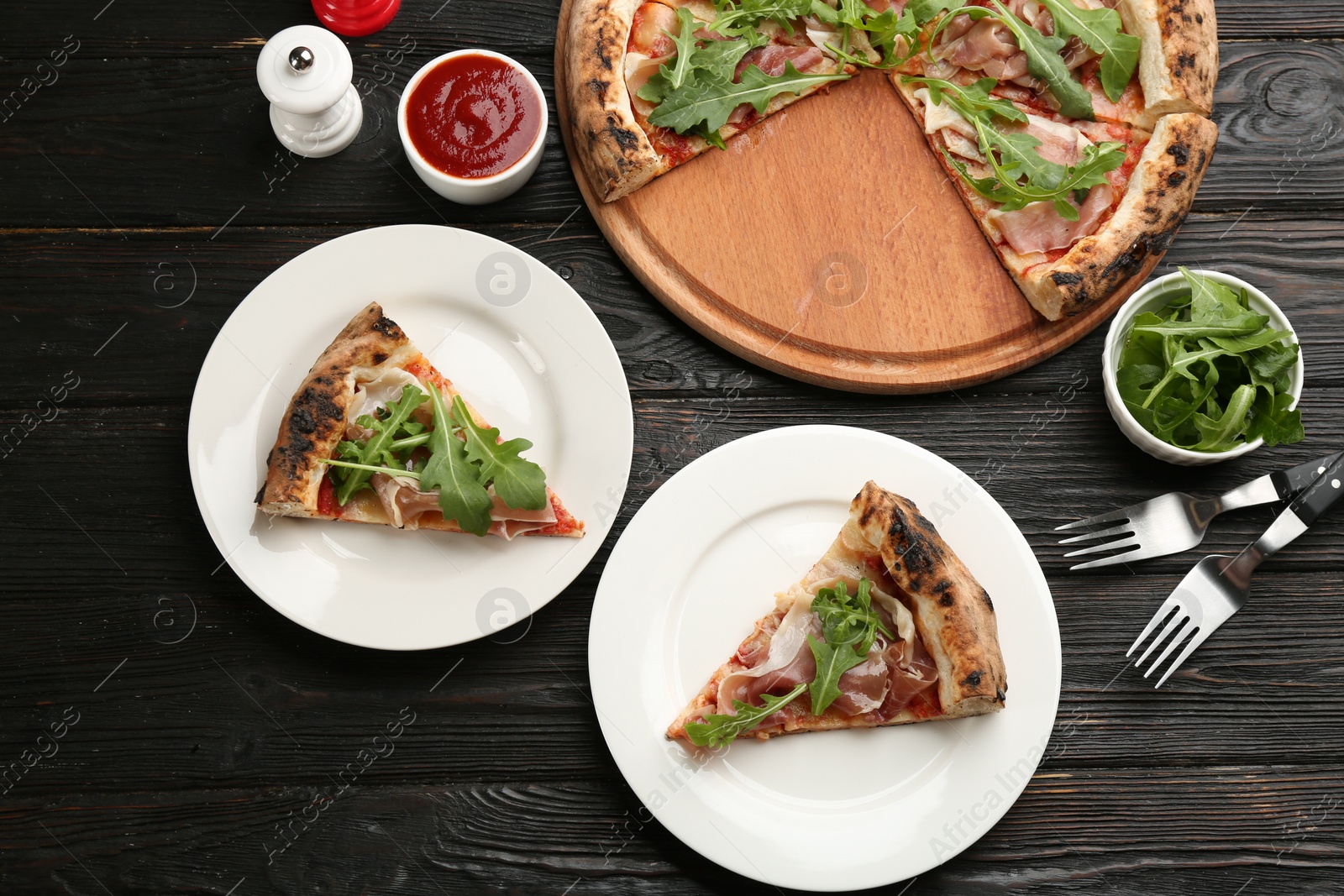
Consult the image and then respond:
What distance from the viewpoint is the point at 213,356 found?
131 inches

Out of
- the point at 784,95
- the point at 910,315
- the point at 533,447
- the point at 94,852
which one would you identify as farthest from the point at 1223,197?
the point at 94,852

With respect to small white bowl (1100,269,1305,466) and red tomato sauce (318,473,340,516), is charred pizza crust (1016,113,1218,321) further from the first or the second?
red tomato sauce (318,473,340,516)

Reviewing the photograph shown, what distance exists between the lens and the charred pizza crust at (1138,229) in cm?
338

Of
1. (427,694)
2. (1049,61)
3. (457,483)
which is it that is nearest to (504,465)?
(457,483)

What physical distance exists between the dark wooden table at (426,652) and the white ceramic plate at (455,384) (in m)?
0.31

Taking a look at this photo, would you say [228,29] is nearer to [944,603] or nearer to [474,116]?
[474,116]

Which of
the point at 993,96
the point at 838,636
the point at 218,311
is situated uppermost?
the point at 218,311

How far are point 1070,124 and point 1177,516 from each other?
5.29ft

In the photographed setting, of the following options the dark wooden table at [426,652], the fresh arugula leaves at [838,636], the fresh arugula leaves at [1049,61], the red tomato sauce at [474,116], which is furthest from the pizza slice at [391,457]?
the fresh arugula leaves at [1049,61]

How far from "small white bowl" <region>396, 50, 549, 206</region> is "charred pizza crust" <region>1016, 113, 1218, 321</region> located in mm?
1953

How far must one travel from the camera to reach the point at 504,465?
3.16m

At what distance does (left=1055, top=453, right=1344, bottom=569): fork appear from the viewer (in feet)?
11.3

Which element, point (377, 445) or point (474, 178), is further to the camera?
point (474, 178)

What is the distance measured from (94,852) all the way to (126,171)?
270cm
